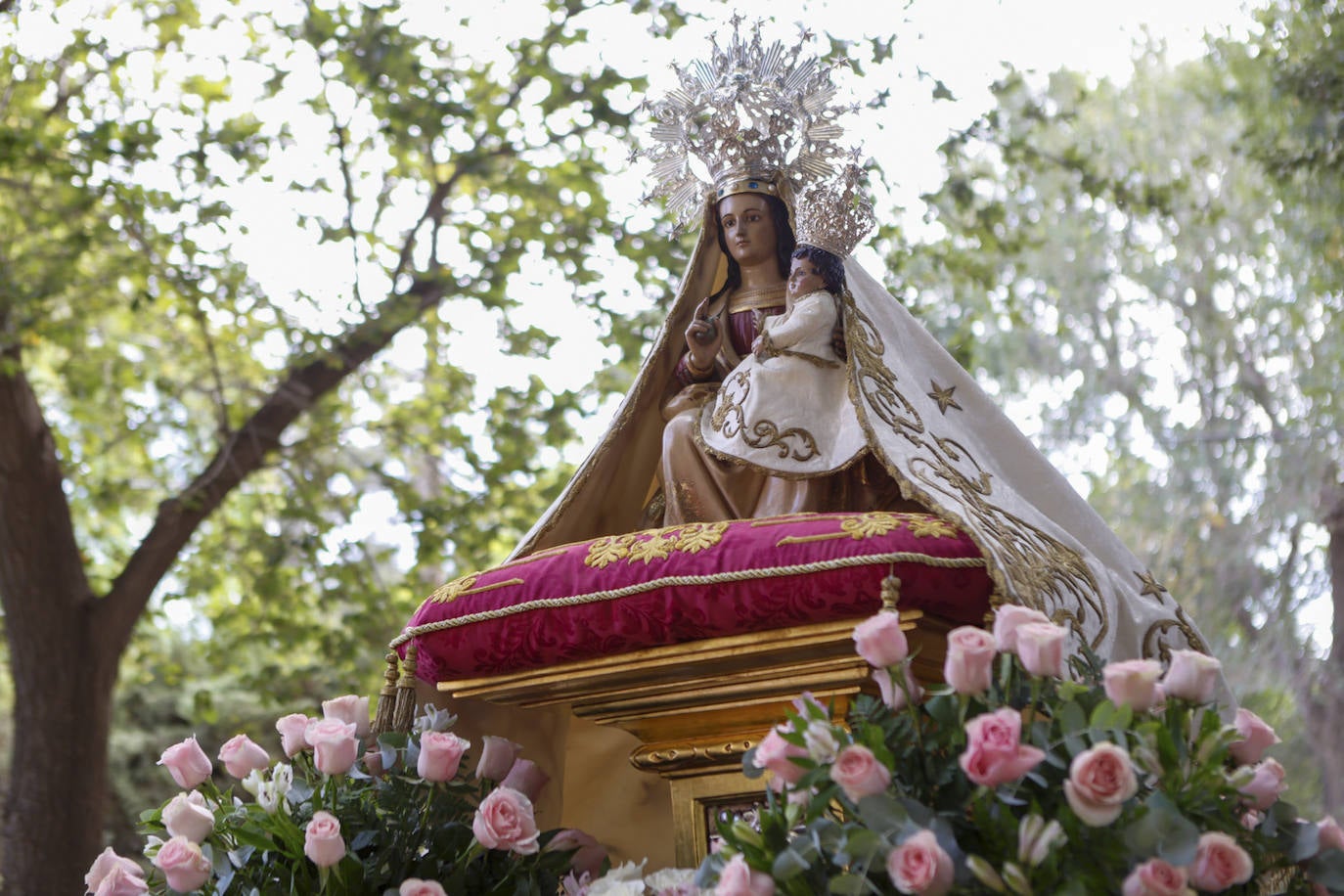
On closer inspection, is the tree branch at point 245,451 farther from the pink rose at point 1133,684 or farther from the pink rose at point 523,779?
the pink rose at point 1133,684

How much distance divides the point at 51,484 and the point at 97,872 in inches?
130

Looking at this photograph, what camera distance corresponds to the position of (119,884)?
2664 mm

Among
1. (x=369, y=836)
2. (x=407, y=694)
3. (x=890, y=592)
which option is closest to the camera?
(x=890, y=592)

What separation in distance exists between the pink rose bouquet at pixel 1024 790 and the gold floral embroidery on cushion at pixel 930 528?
0.33 metres

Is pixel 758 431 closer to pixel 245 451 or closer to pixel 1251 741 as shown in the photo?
pixel 1251 741

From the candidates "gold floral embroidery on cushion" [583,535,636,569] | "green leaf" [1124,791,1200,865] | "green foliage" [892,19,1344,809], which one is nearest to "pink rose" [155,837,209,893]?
"gold floral embroidery on cushion" [583,535,636,569]

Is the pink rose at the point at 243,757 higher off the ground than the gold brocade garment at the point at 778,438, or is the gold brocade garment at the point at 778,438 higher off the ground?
the gold brocade garment at the point at 778,438

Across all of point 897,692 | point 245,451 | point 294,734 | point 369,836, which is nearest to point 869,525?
point 897,692

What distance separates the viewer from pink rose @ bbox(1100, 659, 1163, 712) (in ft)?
6.70

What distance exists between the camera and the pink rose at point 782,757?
213cm

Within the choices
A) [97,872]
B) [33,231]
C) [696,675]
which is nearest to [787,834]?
[696,675]

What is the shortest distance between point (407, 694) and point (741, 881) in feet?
3.93

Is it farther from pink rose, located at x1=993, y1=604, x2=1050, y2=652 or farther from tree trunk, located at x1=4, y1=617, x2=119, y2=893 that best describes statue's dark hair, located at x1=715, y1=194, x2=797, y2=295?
tree trunk, located at x1=4, y1=617, x2=119, y2=893

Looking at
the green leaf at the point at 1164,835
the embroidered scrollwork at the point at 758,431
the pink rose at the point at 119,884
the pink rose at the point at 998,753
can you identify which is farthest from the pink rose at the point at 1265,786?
the pink rose at the point at 119,884
